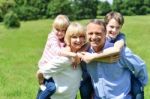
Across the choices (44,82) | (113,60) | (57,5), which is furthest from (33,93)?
(57,5)

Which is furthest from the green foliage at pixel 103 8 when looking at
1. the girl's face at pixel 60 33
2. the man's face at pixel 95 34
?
the man's face at pixel 95 34

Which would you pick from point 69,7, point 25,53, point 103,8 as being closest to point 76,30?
point 25,53

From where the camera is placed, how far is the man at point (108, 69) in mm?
5516

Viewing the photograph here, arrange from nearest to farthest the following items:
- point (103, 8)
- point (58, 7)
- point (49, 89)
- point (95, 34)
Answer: point (95, 34) < point (49, 89) < point (58, 7) < point (103, 8)

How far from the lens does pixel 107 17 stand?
5.96m

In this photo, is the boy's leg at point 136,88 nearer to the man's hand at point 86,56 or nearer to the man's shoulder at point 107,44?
the man's shoulder at point 107,44

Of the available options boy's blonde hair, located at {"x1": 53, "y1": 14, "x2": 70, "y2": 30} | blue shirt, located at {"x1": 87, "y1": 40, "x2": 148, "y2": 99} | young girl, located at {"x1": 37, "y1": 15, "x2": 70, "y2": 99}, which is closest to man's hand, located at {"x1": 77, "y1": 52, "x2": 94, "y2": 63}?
blue shirt, located at {"x1": 87, "y1": 40, "x2": 148, "y2": 99}

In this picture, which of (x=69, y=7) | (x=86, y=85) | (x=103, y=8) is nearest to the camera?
(x=86, y=85)

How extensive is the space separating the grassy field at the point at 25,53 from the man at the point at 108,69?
542 cm

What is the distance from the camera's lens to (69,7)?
7375 cm

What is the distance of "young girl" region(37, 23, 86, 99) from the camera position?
5.61 m

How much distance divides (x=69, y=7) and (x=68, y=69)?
68216 millimetres

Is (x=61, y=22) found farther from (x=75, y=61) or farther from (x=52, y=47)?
(x=75, y=61)

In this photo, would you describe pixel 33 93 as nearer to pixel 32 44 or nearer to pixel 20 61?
pixel 20 61
